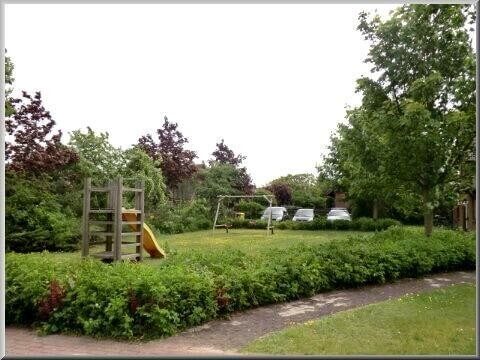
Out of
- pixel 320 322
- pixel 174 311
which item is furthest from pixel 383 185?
pixel 174 311

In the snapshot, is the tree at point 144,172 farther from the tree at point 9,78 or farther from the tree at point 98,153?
the tree at point 9,78

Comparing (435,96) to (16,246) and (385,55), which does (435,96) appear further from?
(16,246)

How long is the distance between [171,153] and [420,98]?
52.2 feet

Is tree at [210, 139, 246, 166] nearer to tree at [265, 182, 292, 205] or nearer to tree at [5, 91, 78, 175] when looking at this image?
tree at [265, 182, 292, 205]

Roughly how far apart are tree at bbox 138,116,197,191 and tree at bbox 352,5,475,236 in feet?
46.9

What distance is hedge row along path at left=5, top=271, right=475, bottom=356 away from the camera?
5.02m

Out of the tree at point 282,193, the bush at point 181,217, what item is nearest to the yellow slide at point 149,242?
the bush at point 181,217

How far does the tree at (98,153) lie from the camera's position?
17.6m

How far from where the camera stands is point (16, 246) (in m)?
13.1

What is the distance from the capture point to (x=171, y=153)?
2527 centimetres

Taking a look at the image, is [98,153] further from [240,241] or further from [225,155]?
[225,155]

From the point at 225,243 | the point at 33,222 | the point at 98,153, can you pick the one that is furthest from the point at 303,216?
the point at 33,222

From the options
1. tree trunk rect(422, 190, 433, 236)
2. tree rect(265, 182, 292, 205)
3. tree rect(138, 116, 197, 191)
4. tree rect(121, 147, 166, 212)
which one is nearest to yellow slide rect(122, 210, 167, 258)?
tree trunk rect(422, 190, 433, 236)

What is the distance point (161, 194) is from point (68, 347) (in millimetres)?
15448
